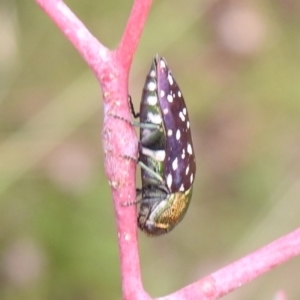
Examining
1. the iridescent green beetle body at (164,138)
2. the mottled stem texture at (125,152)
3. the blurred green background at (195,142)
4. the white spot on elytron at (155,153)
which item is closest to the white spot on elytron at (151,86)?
the iridescent green beetle body at (164,138)

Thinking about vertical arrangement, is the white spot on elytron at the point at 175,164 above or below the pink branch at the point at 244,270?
below

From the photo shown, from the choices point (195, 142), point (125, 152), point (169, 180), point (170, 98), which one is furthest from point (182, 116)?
point (195, 142)

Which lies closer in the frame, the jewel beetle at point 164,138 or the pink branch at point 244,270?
the pink branch at point 244,270

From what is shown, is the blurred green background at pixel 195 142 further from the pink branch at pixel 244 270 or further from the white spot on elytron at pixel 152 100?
the pink branch at pixel 244 270

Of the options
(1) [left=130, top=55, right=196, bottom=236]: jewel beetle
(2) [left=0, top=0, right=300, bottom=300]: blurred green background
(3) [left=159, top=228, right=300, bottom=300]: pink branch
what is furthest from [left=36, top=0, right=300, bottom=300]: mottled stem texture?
(2) [left=0, top=0, right=300, bottom=300]: blurred green background

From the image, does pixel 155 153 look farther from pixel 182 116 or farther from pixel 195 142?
pixel 195 142

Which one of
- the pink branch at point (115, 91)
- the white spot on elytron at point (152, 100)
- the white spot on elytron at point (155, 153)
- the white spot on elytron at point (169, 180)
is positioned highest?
the pink branch at point (115, 91)

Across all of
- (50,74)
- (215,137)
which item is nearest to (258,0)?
(215,137)
